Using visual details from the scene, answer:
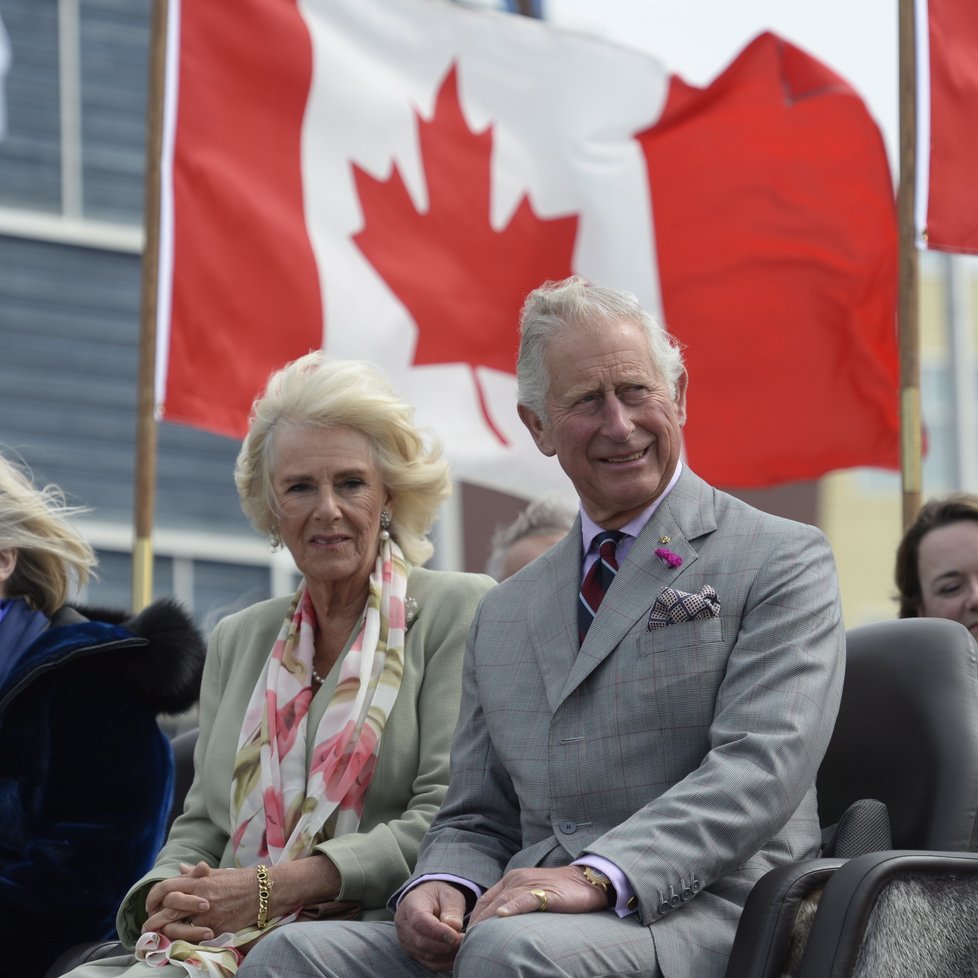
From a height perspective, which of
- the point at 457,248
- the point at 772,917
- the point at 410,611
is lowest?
the point at 772,917

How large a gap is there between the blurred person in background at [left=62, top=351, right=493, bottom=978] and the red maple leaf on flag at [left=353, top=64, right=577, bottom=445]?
230 cm

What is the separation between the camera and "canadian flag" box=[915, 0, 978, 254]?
225 inches

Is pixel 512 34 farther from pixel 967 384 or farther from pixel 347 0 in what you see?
pixel 967 384

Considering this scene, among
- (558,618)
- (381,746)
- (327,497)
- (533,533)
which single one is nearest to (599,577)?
(558,618)

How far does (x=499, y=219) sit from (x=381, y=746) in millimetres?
3295

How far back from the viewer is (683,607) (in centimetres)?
326

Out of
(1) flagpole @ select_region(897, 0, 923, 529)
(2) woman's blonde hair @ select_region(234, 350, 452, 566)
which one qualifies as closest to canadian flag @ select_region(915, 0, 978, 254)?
(1) flagpole @ select_region(897, 0, 923, 529)

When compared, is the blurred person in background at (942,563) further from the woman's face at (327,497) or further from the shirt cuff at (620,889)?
the shirt cuff at (620,889)

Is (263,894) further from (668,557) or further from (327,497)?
(668,557)

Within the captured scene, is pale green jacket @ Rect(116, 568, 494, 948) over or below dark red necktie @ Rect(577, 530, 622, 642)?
below

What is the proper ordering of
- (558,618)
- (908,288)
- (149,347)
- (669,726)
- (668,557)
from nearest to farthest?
1. (669,726)
2. (668,557)
3. (558,618)
4. (908,288)
5. (149,347)

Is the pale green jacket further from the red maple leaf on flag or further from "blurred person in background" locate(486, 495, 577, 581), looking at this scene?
the red maple leaf on flag

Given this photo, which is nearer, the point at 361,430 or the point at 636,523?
the point at 636,523

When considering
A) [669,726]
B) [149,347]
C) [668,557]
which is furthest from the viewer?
[149,347]
